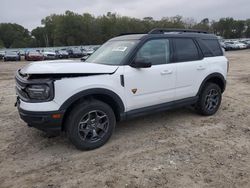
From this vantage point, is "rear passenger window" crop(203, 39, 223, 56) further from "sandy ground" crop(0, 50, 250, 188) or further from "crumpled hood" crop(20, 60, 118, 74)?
"crumpled hood" crop(20, 60, 118, 74)

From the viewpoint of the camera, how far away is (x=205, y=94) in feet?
18.8

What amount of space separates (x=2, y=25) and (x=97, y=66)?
107 m

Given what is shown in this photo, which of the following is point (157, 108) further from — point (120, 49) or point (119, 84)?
point (120, 49)

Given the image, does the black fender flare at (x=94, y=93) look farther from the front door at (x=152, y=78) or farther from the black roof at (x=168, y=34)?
the black roof at (x=168, y=34)

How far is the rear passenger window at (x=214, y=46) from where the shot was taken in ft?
19.1

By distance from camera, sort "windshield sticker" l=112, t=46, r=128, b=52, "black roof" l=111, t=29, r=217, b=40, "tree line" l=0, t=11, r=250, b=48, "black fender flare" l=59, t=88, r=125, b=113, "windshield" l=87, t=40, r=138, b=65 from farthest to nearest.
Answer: "tree line" l=0, t=11, r=250, b=48 < "black roof" l=111, t=29, r=217, b=40 < "windshield sticker" l=112, t=46, r=128, b=52 < "windshield" l=87, t=40, r=138, b=65 < "black fender flare" l=59, t=88, r=125, b=113

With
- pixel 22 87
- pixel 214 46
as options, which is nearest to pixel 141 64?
pixel 22 87

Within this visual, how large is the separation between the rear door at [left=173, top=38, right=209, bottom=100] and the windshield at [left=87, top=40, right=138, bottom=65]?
100 cm

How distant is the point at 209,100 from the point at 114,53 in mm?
2468

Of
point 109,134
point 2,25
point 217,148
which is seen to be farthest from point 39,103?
point 2,25

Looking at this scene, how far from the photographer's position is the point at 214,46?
5.95m

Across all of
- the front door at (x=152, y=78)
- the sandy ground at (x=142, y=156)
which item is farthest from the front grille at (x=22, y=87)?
the front door at (x=152, y=78)

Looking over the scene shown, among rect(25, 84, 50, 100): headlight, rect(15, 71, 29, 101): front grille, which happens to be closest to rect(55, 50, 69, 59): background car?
rect(15, 71, 29, 101): front grille

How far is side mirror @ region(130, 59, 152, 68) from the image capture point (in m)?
4.38
